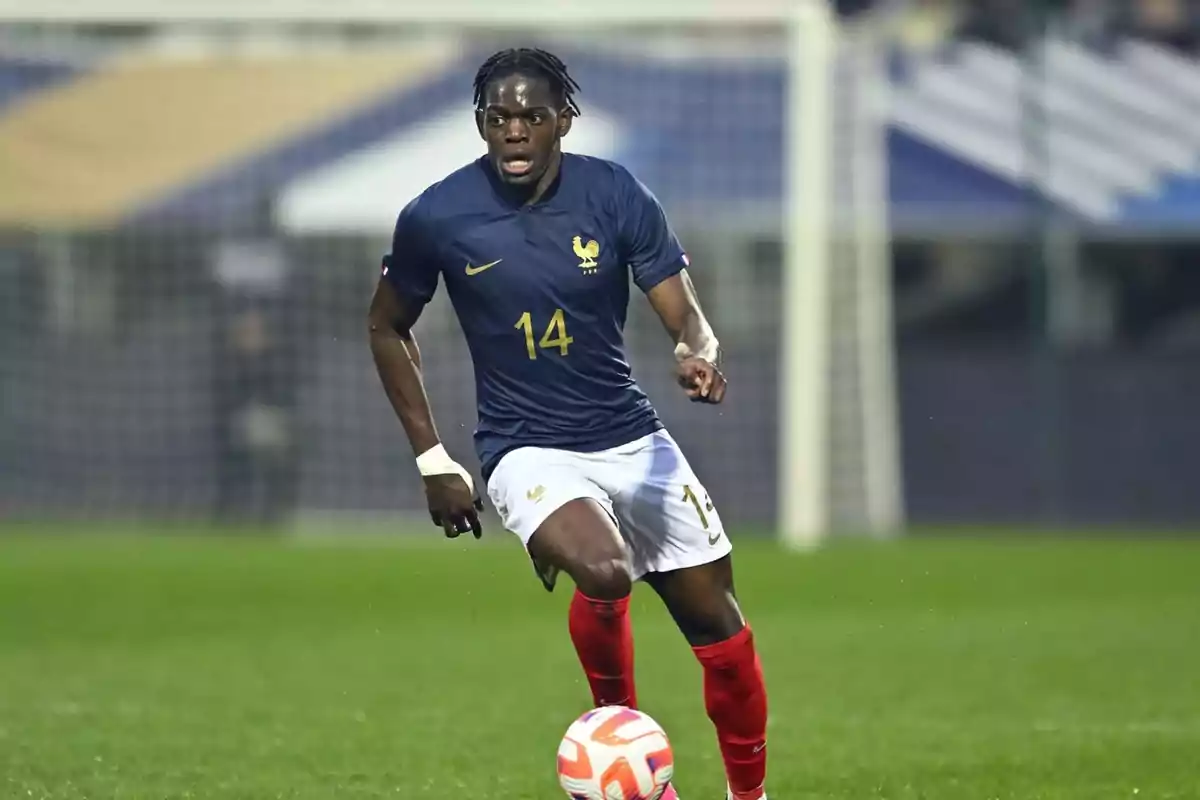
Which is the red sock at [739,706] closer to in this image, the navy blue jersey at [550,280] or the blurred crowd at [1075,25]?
the navy blue jersey at [550,280]

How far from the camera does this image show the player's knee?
623cm

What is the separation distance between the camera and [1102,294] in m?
22.4

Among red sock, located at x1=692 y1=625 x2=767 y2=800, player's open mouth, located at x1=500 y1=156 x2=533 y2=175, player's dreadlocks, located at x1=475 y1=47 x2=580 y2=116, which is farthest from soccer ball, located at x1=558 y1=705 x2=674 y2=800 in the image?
player's dreadlocks, located at x1=475 y1=47 x2=580 y2=116

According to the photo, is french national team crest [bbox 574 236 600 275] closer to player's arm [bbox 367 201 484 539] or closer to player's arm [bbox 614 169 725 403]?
player's arm [bbox 614 169 725 403]

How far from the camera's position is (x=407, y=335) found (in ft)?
22.7

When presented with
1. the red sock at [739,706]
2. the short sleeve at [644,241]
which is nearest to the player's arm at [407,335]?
the short sleeve at [644,241]

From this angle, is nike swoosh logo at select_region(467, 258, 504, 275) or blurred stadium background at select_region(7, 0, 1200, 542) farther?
blurred stadium background at select_region(7, 0, 1200, 542)

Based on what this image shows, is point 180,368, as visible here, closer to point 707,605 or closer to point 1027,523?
point 1027,523

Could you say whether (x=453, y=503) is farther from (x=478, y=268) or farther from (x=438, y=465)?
(x=478, y=268)

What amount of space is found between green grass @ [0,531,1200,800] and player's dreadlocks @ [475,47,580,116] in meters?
2.23

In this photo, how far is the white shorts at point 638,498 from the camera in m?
6.57

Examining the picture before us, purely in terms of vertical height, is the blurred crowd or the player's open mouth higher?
the blurred crowd

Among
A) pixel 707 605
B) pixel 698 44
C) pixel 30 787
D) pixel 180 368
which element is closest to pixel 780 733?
pixel 707 605

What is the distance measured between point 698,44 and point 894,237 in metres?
3.56
